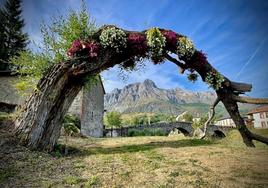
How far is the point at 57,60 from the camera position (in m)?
7.70

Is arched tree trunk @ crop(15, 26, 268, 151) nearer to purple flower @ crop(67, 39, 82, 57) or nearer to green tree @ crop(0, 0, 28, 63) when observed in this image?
purple flower @ crop(67, 39, 82, 57)

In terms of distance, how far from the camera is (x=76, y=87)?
8055mm

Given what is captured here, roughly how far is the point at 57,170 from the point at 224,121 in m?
125

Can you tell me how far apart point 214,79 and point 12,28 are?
36618mm

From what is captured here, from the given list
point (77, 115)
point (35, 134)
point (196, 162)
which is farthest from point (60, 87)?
point (77, 115)

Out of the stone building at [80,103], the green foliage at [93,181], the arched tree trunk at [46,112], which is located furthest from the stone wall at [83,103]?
the green foliage at [93,181]

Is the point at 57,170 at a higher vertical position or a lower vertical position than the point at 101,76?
lower

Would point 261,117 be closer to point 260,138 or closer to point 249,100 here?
point 260,138

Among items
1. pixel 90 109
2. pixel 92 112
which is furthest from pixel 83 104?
pixel 92 112

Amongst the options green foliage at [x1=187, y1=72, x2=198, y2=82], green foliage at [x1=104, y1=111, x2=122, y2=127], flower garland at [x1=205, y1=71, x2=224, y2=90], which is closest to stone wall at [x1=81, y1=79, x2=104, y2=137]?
green foliage at [x1=187, y1=72, x2=198, y2=82]

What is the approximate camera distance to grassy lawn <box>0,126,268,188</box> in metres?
4.49

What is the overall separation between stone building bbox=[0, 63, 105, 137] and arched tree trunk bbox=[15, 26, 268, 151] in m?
15.1

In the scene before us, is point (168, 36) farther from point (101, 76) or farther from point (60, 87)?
point (60, 87)

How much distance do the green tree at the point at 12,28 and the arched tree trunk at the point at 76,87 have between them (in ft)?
99.9
